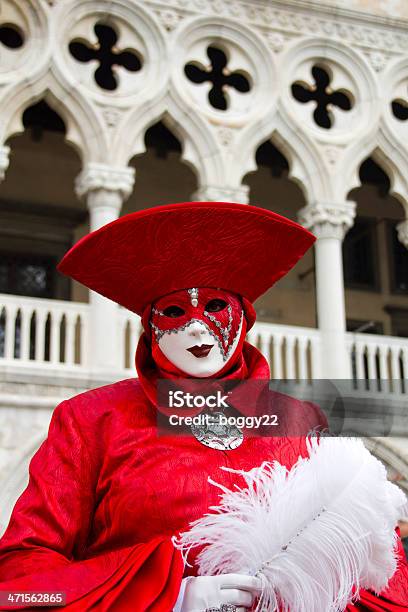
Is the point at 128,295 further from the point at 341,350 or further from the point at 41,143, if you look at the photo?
the point at 41,143

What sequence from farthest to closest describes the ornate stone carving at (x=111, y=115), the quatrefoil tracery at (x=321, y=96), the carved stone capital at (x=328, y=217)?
the quatrefoil tracery at (x=321, y=96) < the carved stone capital at (x=328, y=217) < the ornate stone carving at (x=111, y=115)

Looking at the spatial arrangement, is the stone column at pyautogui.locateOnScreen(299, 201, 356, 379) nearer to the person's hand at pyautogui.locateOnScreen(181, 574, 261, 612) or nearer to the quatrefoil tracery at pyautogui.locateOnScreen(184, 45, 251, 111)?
the quatrefoil tracery at pyautogui.locateOnScreen(184, 45, 251, 111)

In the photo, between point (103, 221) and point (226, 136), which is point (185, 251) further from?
point (226, 136)

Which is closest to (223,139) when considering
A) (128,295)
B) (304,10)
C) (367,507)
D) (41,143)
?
(304,10)

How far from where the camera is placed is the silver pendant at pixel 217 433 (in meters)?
1.86

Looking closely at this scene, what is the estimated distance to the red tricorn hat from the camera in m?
1.90

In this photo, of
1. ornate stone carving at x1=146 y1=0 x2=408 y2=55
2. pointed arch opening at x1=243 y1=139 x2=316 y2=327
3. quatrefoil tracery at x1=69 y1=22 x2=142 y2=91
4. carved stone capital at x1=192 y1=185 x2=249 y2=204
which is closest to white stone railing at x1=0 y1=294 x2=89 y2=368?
carved stone capital at x1=192 y1=185 x2=249 y2=204

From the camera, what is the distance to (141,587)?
1.67 m

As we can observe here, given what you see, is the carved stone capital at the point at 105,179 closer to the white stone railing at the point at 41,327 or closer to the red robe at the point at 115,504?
the white stone railing at the point at 41,327

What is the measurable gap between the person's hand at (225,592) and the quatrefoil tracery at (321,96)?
6.39 m

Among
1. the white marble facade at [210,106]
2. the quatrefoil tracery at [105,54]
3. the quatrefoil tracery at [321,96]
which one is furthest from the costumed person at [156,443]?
the quatrefoil tracery at [321,96]

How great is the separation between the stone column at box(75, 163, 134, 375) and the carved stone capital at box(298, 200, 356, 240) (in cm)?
137

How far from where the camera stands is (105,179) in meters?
6.76

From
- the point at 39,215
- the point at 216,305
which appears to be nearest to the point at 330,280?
the point at 39,215
